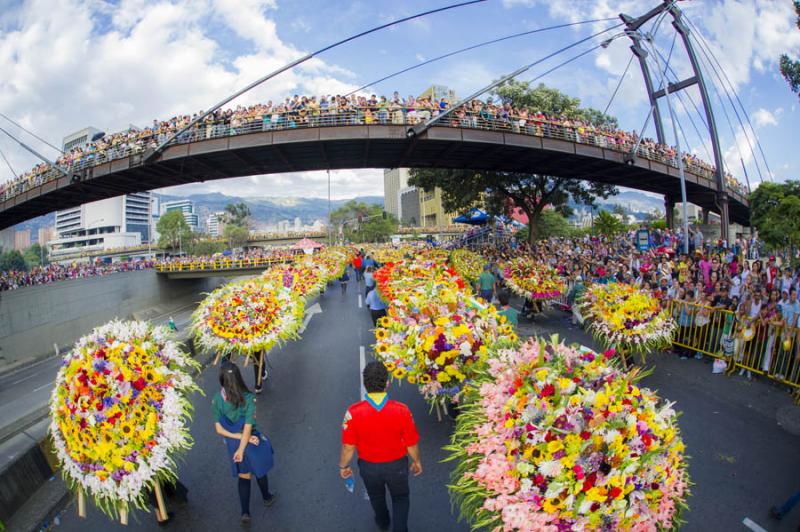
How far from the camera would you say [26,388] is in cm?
2238

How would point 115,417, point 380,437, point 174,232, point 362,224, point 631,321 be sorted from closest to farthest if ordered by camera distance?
point 380,437
point 115,417
point 631,321
point 174,232
point 362,224

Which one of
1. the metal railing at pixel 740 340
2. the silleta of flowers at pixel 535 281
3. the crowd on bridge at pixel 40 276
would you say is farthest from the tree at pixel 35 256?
the metal railing at pixel 740 340

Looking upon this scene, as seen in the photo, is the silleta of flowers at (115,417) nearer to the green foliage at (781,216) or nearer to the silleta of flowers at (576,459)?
the silleta of flowers at (576,459)

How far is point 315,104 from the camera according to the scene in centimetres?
1956

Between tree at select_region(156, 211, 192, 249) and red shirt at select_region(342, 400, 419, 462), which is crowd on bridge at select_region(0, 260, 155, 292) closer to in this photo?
red shirt at select_region(342, 400, 419, 462)

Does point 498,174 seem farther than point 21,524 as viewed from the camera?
Yes

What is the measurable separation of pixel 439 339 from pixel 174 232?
11813cm

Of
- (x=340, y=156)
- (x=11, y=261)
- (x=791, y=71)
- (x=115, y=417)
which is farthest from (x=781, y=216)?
(x=11, y=261)

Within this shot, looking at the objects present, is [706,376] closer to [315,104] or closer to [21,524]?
[21,524]

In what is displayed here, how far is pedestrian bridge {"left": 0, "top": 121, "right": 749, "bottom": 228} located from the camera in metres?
19.8

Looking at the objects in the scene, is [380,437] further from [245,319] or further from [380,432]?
[245,319]

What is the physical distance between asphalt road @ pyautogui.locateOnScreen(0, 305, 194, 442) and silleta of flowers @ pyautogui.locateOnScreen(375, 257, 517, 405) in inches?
646

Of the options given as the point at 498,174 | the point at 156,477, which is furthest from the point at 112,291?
the point at 156,477

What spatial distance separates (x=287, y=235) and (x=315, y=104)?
84.5 m
